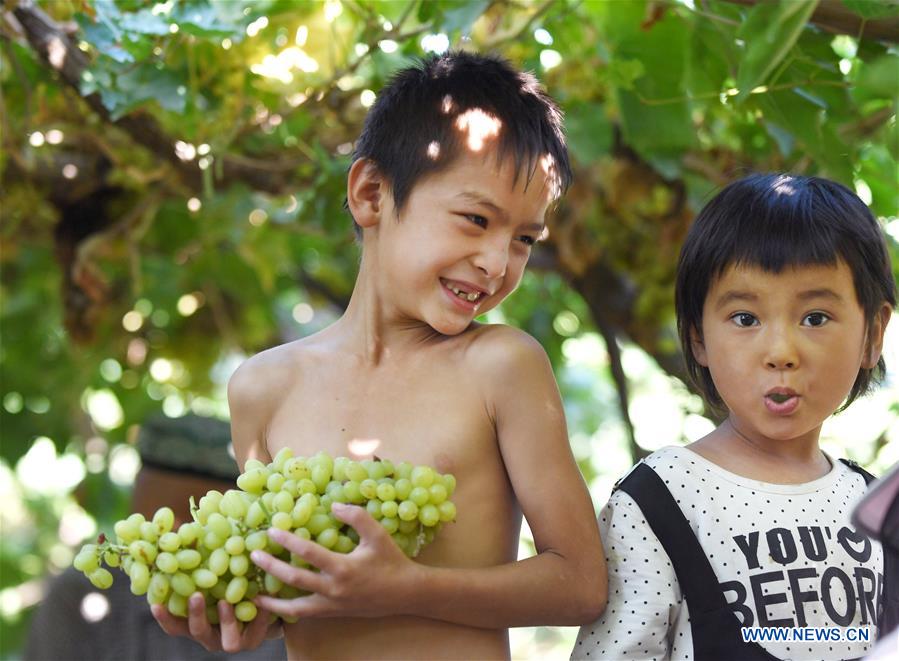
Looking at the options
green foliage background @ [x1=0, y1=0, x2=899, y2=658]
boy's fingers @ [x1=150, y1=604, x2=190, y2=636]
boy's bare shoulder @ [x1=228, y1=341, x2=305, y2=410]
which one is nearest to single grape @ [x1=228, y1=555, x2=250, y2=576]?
boy's fingers @ [x1=150, y1=604, x2=190, y2=636]

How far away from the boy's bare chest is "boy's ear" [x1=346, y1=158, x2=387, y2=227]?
210 mm

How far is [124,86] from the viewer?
2.15 metres

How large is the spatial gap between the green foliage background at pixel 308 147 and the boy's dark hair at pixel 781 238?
0.43 feet

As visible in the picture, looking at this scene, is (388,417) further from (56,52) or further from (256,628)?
(56,52)

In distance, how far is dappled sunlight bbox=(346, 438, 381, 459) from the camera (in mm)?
1627

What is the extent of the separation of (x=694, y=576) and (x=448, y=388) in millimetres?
388

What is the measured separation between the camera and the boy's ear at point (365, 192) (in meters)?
1.73

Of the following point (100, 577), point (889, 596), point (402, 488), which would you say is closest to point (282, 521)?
point (402, 488)

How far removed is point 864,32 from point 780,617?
2.69 feet

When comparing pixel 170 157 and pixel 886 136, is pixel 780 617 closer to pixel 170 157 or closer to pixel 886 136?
pixel 886 136

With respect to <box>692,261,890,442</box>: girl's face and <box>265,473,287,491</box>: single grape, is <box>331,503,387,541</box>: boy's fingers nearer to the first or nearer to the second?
<box>265,473,287,491</box>: single grape

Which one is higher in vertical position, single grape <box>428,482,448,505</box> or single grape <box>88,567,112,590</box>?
single grape <box>428,482,448,505</box>

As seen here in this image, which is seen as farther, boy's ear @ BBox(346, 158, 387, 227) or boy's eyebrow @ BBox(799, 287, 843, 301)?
boy's ear @ BBox(346, 158, 387, 227)

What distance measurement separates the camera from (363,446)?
1.63 m
